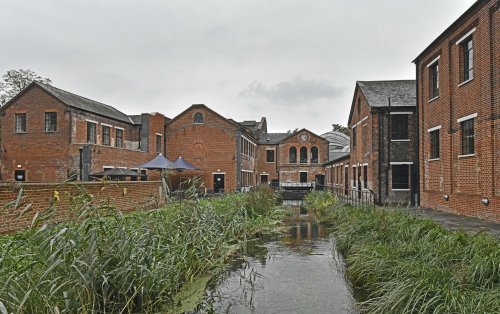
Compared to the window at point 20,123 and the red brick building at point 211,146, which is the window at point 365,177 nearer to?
the red brick building at point 211,146

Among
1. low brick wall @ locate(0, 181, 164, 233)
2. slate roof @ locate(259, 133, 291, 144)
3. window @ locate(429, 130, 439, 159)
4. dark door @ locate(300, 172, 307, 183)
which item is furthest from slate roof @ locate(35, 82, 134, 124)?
dark door @ locate(300, 172, 307, 183)

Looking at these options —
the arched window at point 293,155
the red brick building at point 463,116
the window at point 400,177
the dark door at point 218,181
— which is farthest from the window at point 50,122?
the arched window at point 293,155

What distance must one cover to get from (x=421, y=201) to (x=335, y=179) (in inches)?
699

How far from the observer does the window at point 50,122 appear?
77.6 feet

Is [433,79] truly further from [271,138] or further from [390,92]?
[271,138]

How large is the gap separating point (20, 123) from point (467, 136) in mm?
24191

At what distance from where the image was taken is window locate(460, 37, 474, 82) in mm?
13258

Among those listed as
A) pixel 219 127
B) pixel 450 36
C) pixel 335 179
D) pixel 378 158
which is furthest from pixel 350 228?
pixel 335 179

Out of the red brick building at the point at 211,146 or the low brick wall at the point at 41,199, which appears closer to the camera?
the low brick wall at the point at 41,199

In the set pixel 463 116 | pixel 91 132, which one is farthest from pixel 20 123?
pixel 463 116

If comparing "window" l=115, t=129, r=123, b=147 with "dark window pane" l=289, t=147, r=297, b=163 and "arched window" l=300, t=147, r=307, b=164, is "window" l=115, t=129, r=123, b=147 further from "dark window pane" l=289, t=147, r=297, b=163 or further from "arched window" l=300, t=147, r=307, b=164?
"arched window" l=300, t=147, r=307, b=164

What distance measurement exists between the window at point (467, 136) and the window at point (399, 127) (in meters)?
7.47

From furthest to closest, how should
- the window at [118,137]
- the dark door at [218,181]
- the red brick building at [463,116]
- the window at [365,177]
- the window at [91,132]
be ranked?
the dark door at [218,181]
the window at [118,137]
the window at [91,132]
the window at [365,177]
the red brick building at [463,116]

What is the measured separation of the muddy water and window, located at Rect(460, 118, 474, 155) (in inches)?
238
